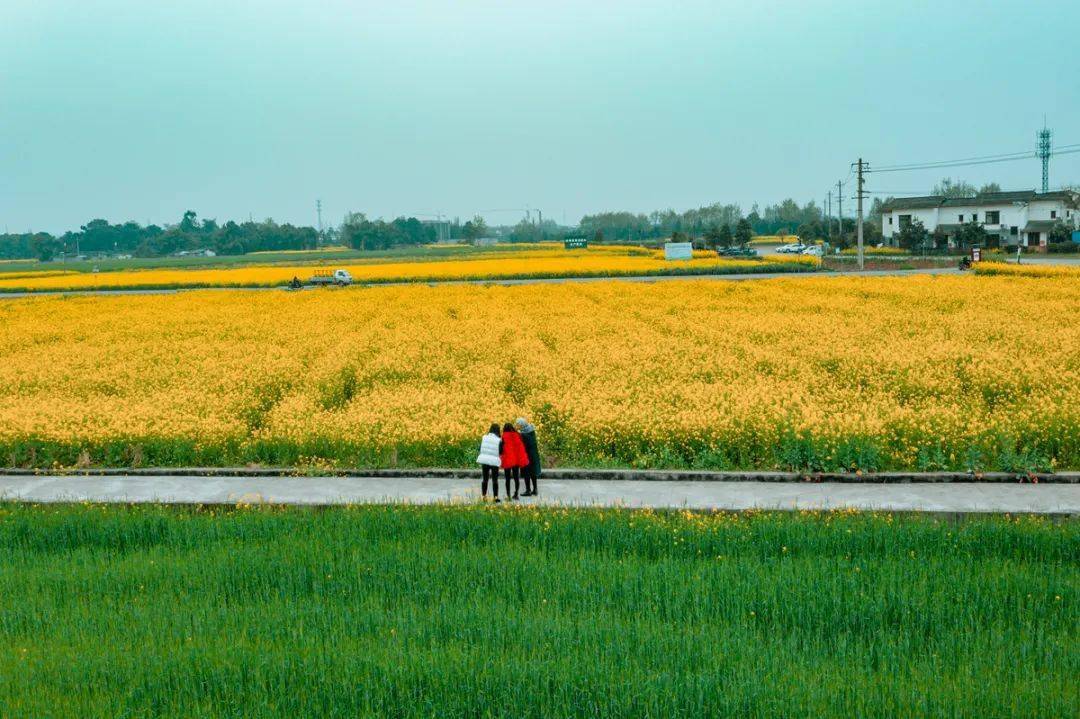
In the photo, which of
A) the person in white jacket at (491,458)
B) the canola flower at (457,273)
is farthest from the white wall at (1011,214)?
the person in white jacket at (491,458)

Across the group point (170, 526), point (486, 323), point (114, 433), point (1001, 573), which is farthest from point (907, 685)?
point (486, 323)

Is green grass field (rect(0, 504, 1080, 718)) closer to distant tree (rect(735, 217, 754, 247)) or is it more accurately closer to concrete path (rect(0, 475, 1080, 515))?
concrete path (rect(0, 475, 1080, 515))

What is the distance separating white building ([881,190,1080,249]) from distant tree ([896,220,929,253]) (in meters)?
2.18

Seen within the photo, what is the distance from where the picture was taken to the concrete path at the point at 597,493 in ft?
37.9

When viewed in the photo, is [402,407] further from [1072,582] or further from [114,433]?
[1072,582]

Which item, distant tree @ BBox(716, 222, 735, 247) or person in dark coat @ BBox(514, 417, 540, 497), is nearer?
person in dark coat @ BBox(514, 417, 540, 497)

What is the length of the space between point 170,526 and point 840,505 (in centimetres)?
782

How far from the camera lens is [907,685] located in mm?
6336

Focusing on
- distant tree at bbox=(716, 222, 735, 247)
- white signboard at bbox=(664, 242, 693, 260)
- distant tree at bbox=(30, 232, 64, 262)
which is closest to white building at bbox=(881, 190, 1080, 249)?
distant tree at bbox=(716, 222, 735, 247)

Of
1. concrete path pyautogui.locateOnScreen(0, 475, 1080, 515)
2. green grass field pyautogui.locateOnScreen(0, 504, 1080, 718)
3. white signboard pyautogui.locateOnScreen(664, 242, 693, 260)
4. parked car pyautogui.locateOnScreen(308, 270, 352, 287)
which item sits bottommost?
concrete path pyautogui.locateOnScreen(0, 475, 1080, 515)

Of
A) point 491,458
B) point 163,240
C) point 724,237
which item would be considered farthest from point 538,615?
point 163,240

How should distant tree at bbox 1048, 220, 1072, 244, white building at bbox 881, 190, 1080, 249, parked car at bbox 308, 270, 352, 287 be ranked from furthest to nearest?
white building at bbox 881, 190, 1080, 249 → distant tree at bbox 1048, 220, 1072, 244 → parked car at bbox 308, 270, 352, 287

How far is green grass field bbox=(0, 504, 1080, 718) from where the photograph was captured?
6.43 meters

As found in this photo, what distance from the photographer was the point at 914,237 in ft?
314
